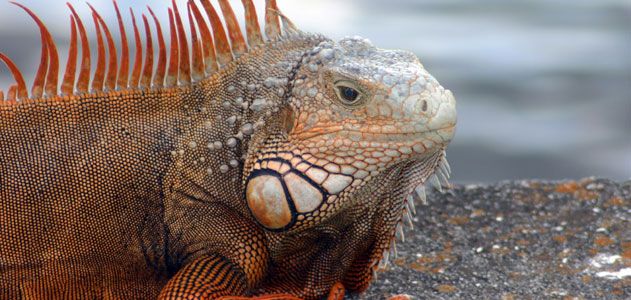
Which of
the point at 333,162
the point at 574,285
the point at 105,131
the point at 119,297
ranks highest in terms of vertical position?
the point at 574,285

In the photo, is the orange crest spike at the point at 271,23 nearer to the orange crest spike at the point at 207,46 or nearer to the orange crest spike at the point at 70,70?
the orange crest spike at the point at 207,46

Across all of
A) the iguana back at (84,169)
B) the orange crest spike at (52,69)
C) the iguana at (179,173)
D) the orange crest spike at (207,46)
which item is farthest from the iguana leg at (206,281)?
the orange crest spike at (52,69)

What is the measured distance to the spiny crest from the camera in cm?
332

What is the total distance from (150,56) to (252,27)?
416mm

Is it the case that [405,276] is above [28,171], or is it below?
above

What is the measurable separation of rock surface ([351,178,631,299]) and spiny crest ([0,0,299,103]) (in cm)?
117

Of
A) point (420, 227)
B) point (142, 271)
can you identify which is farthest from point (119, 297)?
point (420, 227)

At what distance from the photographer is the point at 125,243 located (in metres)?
3.42

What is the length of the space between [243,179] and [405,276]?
45.3 inches

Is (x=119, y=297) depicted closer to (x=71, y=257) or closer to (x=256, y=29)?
(x=71, y=257)

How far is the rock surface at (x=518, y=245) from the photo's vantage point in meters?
3.83

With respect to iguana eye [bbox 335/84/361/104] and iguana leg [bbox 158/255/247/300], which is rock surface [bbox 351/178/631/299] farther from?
iguana eye [bbox 335/84/361/104]

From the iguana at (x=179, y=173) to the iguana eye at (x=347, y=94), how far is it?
69mm

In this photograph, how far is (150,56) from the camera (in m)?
3.36
